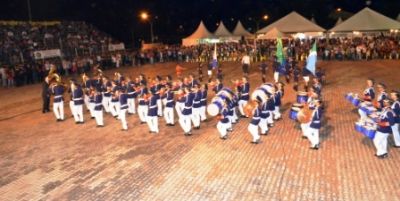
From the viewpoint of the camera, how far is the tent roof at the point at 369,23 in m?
30.0

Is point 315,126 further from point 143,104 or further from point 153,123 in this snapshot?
point 143,104

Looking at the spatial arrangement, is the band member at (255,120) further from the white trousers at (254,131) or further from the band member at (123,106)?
the band member at (123,106)

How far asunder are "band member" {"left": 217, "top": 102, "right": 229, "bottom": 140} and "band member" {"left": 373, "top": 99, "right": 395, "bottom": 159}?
174 inches

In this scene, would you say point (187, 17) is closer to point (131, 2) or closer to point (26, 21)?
point (131, 2)

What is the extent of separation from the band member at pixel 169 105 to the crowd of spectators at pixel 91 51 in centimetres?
1388

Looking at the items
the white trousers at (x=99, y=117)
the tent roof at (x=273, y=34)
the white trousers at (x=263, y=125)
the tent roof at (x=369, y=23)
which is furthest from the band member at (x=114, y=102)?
the tent roof at (x=369, y=23)

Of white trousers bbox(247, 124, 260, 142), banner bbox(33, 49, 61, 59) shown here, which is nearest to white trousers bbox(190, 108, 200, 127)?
white trousers bbox(247, 124, 260, 142)

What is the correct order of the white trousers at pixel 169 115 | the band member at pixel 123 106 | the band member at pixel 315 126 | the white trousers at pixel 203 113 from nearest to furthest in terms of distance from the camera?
the band member at pixel 315 126 < the band member at pixel 123 106 < the white trousers at pixel 169 115 < the white trousers at pixel 203 113

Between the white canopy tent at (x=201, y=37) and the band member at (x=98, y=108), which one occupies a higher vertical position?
the white canopy tent at (x=201, y=37)

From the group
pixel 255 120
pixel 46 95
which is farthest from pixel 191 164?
pixel 46 95

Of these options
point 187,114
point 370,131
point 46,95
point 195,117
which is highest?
point 46,95

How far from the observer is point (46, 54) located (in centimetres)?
3538

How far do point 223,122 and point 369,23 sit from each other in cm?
2134

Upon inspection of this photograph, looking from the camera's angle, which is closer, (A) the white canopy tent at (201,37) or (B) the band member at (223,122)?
(B) the band member at (223,122)
